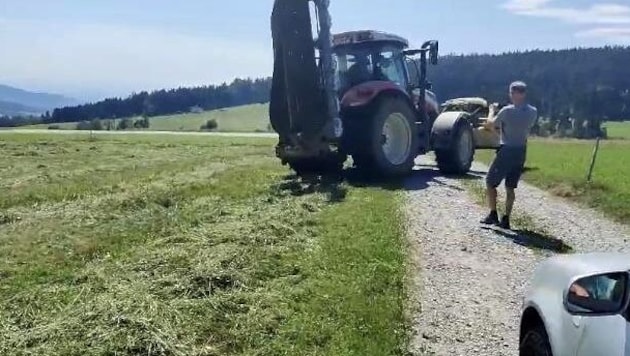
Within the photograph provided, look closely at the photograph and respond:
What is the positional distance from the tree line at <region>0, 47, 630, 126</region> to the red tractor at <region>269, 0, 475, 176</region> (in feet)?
206

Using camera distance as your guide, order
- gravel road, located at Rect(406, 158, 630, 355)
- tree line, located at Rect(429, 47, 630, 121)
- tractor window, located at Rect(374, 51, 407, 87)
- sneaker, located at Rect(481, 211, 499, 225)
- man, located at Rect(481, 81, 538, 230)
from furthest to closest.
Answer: tree line, located at Rect(429, 47, 630, 121)
tractor window, located at Rect(374, 51, 407, 87)
sneaker, located at Rect(481, 211, 499, 225)
man, located at Rect(481, 81, 538, 230)
gravel road, located at Rect(406, 158, 630, 355)

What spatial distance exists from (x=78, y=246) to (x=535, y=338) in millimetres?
6018

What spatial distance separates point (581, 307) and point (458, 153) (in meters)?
15.3

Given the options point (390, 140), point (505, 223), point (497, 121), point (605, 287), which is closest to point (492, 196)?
point (505, 223)

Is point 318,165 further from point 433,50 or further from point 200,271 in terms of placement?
point 200,271

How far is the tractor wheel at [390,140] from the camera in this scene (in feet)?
53.7

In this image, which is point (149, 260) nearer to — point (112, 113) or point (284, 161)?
point (284, 161)

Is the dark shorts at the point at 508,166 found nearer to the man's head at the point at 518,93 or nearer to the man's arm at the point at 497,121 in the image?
the man's arm at the point at 497,121

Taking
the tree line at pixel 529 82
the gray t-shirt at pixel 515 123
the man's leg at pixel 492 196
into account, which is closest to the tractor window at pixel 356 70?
the man's leg at pixel 492 196

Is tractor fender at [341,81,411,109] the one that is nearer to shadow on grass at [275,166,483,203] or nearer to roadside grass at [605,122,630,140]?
shadow on grass at [275,166,483,203]

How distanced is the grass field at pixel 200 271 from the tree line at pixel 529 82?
70200mm

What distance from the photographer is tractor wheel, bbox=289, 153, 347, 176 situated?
17422mm

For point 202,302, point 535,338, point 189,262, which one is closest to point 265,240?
point 189,262

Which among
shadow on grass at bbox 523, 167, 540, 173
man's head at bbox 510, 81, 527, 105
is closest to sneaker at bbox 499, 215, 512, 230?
man's head at bbox 510, 81, 527, 105
